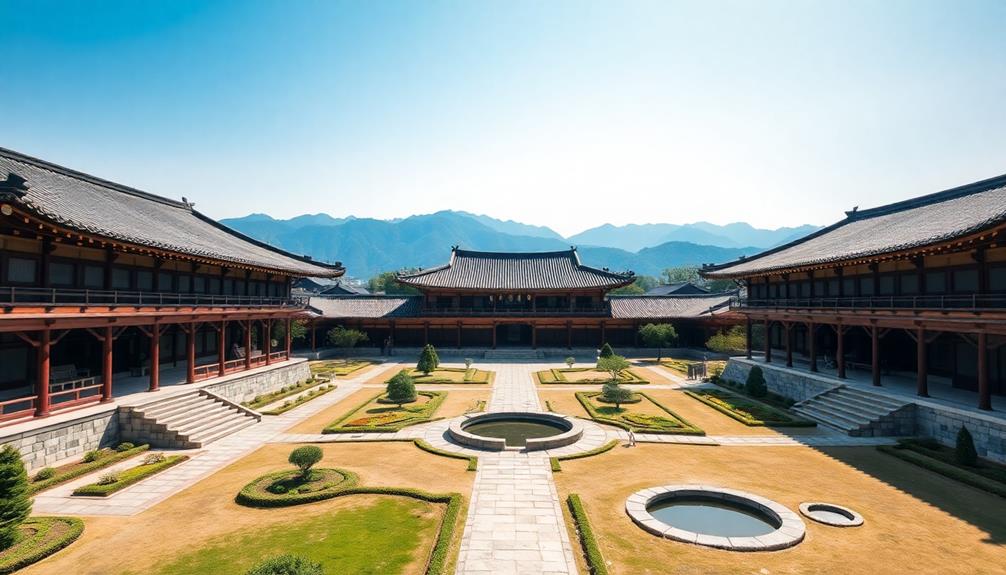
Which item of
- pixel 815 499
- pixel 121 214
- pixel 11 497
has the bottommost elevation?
pixel 815 499

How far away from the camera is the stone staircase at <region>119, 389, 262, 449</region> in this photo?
762 inches

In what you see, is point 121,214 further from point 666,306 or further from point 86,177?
point 666,306

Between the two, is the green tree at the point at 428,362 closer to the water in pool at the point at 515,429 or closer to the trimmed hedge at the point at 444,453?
the water in pool at the point at 515,429

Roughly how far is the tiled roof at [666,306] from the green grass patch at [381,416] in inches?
1107

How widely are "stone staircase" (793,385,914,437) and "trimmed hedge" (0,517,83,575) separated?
91.6 feet

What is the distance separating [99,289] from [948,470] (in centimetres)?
3511

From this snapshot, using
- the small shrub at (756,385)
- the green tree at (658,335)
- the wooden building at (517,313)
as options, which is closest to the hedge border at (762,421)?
the small shrub at (756,385)

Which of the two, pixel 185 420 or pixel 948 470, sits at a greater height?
pixel 185 420

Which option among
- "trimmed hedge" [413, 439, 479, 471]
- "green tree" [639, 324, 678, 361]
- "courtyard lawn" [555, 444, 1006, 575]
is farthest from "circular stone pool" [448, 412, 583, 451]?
"green tree" [639, 324, 678, 361]

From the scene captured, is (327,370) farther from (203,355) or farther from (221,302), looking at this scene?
(221,302)

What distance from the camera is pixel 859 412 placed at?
71.5 feet

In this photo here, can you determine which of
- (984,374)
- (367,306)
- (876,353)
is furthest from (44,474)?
(367,306)

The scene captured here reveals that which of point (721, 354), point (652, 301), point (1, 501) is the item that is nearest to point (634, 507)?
point (1, 501)

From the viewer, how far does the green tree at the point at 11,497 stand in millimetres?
11148
